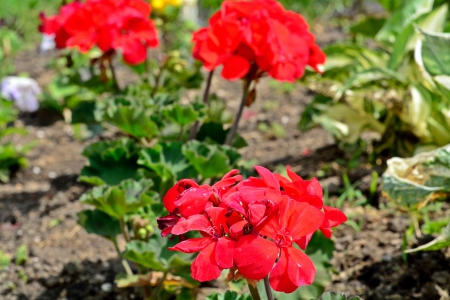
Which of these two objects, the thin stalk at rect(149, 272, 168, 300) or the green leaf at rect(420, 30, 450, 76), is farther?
the green leaf at rect(420, 30, 450, 76)

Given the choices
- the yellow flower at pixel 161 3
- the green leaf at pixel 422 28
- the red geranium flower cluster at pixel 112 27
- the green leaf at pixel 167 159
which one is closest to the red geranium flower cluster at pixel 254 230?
the green leaf at pixel 167 159

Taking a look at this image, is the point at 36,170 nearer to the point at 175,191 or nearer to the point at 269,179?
the point at 175,191

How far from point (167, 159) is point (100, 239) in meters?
0.74

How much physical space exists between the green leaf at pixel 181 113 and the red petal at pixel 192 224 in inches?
40.2

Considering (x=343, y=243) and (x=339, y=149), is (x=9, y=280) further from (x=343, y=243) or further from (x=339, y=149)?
(x=339, y=149)

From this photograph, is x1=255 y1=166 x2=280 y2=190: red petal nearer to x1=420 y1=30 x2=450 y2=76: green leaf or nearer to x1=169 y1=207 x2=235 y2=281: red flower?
x1=169 y1=207 x2=235 y2=281: red flower

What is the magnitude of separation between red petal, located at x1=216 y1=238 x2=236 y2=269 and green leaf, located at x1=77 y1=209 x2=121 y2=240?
97cm

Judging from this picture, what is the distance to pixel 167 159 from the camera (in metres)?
2.04

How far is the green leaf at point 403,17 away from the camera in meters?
2.88

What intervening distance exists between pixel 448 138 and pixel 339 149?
0.73 metres

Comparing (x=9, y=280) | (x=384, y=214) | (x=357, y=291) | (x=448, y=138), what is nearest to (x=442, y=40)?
(x=448, y=138)

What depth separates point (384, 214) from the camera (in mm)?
2457

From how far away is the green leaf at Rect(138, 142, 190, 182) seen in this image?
197cm

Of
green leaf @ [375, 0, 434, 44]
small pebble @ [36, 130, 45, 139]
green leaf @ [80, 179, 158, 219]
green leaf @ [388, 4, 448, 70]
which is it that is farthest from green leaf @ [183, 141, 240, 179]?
small pebble @ [36, 130, 45, 139]
